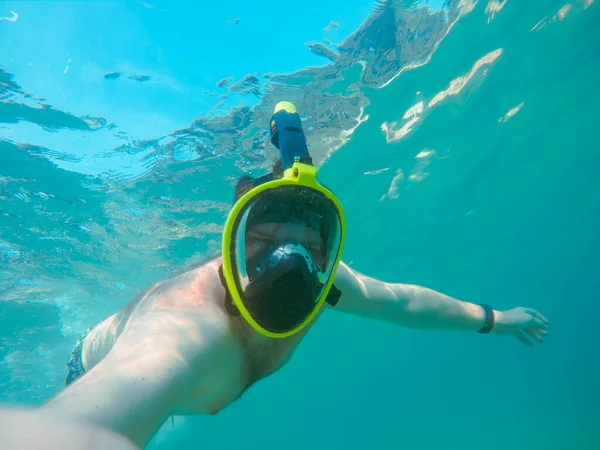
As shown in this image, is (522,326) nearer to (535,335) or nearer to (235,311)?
(535,335)

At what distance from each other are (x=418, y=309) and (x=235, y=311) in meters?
2.45

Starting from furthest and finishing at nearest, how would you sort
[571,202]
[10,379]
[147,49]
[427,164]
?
1. [10,379]
2. [571,202]
3. [427,164]
4. [147,49]

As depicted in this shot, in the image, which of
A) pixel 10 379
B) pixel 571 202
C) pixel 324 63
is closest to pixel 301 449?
pixel 10 379

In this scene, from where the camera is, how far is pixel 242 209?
8.35 ft

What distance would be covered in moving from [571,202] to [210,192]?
95.8ft

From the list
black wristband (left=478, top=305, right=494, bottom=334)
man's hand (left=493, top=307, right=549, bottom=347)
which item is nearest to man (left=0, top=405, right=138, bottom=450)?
black wristband (left=478, top=305, right=494, bottom=334)

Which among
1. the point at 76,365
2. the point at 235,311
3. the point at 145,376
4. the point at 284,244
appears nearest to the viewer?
the point at 145,376

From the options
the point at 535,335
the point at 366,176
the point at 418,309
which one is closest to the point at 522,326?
the point at 535,335

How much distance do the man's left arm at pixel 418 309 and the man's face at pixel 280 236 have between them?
69cm

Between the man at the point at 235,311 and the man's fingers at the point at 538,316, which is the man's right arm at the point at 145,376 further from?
the man's fingers at the point at 538,316

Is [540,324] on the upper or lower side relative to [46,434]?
lower

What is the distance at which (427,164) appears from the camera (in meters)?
16.3

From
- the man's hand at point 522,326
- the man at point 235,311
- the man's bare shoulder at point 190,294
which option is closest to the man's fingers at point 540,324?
the man's hand at point 522,326

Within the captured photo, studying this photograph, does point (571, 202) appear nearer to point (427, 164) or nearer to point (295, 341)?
point (427, 164)
